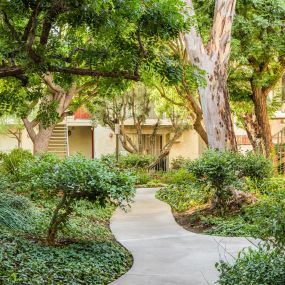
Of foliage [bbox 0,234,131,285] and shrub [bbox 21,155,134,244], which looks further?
shrub [bbox 21,155,134,244]

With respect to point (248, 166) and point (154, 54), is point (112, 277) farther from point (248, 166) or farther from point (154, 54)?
point (248, 166)

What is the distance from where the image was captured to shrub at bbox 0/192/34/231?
7.70m

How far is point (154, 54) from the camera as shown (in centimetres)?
751

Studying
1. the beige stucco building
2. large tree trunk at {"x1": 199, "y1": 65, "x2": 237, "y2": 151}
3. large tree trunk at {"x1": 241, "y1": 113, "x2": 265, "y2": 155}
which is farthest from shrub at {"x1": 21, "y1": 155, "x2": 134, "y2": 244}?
the beige stucco building

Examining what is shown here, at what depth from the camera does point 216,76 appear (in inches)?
430

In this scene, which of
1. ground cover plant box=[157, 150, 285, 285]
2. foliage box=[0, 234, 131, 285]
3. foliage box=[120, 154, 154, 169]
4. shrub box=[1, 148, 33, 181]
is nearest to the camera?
foliage box=[0, 234, 131, 285]

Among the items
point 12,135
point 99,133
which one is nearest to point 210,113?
point 99,133

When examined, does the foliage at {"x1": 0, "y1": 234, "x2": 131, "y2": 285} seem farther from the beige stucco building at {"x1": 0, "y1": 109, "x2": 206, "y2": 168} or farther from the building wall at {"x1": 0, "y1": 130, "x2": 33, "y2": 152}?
the building wall at {"x1": 0, "y1": 130, "x2": 33, "y2": 152}

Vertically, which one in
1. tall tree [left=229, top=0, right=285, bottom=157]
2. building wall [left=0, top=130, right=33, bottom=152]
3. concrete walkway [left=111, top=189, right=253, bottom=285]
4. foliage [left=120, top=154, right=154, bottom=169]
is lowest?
concrete walkway [left=111, top=189, right=253, bottom=285]

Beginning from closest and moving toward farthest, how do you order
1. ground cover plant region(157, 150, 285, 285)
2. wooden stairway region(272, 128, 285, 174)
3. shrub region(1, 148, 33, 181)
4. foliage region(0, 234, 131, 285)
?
foliage region(0, 234, 131, 285) → ground cover plant region(157, 150, 285, 285) → shrub region(1, 148, 33, 181) → wooden stairway region(272, 128, 285, 174)

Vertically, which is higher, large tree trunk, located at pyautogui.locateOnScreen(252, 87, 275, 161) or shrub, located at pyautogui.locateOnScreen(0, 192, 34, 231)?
large tree trunk, located at pyautogui.locateOnScreen(252, 87, 275, 161)

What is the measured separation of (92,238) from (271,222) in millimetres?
4479

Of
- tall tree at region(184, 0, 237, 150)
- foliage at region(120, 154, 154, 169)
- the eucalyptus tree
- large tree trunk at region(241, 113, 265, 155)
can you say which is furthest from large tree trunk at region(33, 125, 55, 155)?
large tree trunk at region(241, 113, 265, 155)

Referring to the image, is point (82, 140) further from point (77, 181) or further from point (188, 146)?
point (77, 181)
